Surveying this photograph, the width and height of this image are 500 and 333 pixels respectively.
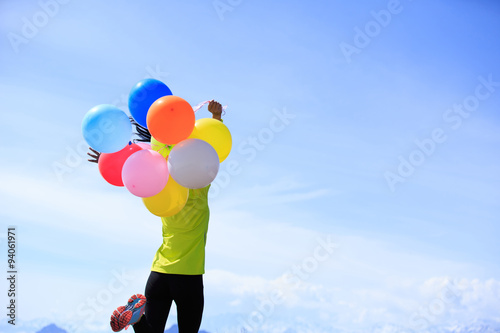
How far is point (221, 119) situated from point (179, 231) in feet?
3.94

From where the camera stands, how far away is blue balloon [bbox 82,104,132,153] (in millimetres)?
5191

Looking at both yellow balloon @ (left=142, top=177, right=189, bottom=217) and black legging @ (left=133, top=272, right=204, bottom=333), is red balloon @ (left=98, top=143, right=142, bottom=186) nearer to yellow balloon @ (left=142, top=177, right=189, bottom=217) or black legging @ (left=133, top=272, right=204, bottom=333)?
yellow balloon @ (left=142, top=177, right=189, bottom=217)

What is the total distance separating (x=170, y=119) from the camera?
5023 millimetres

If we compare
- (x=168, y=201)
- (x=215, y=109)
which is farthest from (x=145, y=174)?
(x=215, y=109)

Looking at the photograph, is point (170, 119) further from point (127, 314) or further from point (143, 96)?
point (127, 314)

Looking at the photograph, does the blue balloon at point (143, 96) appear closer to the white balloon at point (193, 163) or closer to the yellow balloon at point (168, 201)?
the white balloon at point (193, 163)

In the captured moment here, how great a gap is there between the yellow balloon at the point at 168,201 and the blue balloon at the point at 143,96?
0.78 m

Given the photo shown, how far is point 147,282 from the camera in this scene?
18.6ft

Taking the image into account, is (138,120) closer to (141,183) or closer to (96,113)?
(96,113)

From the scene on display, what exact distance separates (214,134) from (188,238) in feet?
3.46

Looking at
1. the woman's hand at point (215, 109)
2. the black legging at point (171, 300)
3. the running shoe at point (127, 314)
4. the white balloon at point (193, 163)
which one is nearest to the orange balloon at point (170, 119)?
the white balloon at point (193, 163)

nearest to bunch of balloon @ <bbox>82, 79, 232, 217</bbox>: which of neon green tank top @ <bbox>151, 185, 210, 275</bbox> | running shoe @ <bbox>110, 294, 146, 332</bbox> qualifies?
neon green tank top @ <bbox>151, 185, 210, 275</bbox>

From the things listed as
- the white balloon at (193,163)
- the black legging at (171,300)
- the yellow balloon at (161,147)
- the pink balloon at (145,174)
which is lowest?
the black legging at (171,300)

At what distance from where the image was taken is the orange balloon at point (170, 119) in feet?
16.5
